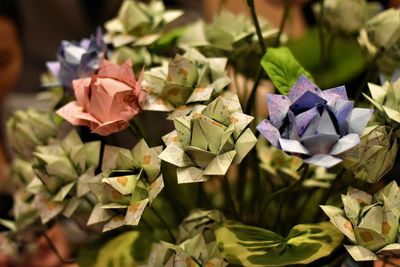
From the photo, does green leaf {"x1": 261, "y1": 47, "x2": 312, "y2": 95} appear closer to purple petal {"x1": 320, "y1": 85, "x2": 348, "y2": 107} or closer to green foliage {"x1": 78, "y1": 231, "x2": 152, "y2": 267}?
purple petal {"x1": 320, "y1": 85, "x2": 348, "y2": 107}

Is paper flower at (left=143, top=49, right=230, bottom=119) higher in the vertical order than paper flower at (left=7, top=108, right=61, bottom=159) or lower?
higher

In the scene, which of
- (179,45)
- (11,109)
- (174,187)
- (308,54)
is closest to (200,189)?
(174,187)

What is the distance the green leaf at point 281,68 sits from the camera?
0.37m

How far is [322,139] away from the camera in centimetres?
32

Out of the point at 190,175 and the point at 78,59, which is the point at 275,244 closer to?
the point at 190,175

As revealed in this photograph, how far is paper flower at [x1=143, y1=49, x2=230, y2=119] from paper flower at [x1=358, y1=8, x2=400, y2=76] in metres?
0.13

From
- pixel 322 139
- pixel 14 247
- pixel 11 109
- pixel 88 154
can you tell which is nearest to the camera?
pixel 322 139

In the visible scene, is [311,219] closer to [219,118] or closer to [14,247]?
[219,118]

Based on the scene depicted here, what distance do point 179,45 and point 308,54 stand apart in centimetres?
28

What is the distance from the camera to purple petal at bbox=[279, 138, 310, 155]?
313mm

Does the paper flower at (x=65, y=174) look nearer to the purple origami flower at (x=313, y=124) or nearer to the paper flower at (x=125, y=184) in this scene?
the paper flower at (x=125, y=184)

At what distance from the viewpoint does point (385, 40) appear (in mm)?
438

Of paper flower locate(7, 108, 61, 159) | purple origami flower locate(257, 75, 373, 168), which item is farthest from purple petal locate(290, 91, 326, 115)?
paper flower locate(7, 108, 61, 159)

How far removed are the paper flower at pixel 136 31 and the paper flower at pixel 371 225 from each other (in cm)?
21
